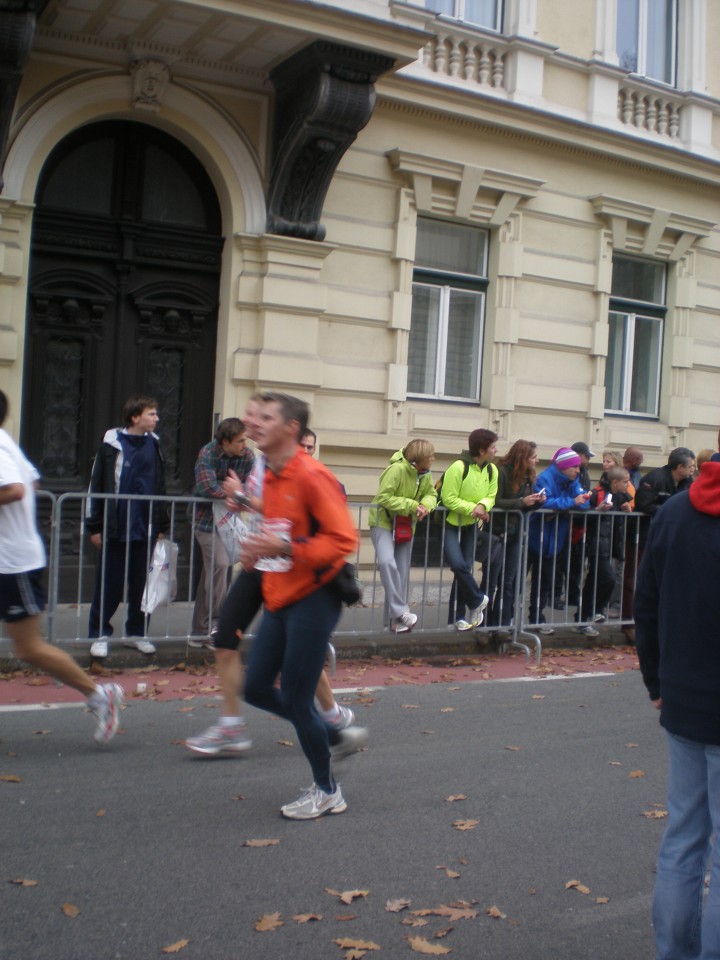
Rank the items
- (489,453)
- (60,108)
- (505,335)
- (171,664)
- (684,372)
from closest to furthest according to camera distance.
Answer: (171,664) → (489,453) → (60,108) → (505,335) → (684,372)

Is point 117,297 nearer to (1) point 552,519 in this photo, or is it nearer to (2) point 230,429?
(2) point 230,429

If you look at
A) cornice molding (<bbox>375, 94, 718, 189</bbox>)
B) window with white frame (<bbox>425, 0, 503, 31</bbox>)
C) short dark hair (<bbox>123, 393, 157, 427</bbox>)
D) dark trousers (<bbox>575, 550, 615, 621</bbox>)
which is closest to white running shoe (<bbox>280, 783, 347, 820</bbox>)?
short dark hair (<bbox>123, 393, 157, 427</bbox>)

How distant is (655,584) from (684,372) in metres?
12.8

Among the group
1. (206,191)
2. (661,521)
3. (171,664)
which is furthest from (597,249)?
(661,521)

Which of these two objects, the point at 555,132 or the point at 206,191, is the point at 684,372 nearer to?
the point at 555,132

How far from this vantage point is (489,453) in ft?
34.1

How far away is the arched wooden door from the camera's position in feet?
38.0

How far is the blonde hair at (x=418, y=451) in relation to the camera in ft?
33.0

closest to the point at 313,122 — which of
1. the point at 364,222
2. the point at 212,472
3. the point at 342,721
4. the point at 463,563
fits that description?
the point at 364,222

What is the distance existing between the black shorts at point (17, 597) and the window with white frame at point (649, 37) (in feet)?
38.8

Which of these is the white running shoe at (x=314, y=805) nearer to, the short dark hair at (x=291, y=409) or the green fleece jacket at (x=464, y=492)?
the short dark hair at (x=291, y=409)

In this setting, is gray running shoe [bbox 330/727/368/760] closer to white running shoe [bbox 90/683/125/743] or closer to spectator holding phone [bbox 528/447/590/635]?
white running shoe [bbox 90/683/125/743]

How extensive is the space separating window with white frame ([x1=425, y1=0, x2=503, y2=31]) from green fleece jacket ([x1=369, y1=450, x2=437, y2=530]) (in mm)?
6256

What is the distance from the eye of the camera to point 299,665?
5234mm
